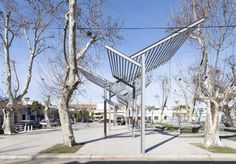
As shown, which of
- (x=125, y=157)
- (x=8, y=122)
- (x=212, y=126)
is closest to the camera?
(x=125, y=157)

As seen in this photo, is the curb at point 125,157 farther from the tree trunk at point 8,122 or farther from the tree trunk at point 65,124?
the tree trunk at point 8,122

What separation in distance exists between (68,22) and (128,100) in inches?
940

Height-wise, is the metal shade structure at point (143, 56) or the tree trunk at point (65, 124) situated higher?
the metal shade structure at point (143, 56)

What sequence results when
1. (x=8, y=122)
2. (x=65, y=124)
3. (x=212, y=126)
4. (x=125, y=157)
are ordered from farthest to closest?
(x=8, y=122), (x=212, y=126), (x=65, y=124), (x=125, y=157)

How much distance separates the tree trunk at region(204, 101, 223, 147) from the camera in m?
20.9

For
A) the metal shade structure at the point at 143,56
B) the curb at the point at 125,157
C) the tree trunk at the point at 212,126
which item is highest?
the metal shade structure at the point at 143,56

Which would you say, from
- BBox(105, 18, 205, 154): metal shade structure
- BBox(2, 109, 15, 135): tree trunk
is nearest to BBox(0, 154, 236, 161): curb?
BBox(105, 18, 205, 154): metal shade structure

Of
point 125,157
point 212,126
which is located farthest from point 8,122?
point 125,157

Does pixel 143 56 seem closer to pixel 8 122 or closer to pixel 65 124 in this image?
pixel 65 124

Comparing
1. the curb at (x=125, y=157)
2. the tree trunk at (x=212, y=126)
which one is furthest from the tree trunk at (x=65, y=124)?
the tree trunk at (x=212, y=126)

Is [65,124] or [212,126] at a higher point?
[65,124]

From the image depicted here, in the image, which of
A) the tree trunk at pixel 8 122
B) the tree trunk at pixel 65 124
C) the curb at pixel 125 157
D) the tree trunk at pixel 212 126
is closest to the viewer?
the curb at pixel 125 157

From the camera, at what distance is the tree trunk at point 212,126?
20938 millimetres

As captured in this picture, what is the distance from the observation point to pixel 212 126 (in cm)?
2106
